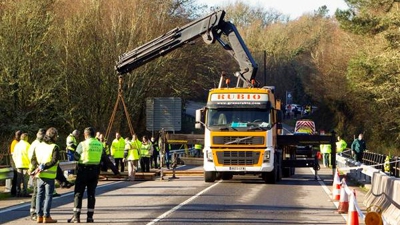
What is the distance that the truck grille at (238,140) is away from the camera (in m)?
26.8

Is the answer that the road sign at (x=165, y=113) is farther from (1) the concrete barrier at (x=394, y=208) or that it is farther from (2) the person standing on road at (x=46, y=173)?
(1) the concrete barrier at (x=394, y=208)

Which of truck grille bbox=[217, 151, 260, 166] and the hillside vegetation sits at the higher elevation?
the hillside vegetation

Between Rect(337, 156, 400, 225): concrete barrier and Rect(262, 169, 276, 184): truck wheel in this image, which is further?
Rect(262, 169, 276, 184): truck wheel

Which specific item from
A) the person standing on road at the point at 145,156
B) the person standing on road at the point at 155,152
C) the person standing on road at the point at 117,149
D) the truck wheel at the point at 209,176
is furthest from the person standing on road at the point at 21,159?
the person standing on road at the point at 155,152

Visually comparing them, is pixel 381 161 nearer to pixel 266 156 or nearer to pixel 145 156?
pixel 266 156

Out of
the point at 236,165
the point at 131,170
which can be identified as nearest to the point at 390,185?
the point at 236,165

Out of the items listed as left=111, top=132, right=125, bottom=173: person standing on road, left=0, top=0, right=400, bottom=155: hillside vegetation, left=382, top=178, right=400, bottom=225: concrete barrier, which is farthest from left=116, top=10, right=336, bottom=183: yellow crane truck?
left=0, top=0, right=400, bottom=155: hillside vegetation

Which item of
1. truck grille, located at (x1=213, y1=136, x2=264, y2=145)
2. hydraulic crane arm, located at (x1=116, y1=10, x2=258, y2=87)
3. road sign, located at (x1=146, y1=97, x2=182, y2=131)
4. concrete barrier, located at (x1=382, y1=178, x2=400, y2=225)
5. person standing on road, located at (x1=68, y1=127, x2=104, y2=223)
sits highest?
hydraulic crane arm, located at (x1=116, y1=10, x2=258, y2=87)

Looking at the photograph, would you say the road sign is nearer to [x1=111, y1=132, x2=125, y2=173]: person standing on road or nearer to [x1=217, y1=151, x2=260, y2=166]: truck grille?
[x1=111, y1=132, x2=125, y2=173]: person standing on road

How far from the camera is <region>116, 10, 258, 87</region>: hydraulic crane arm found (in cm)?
2998

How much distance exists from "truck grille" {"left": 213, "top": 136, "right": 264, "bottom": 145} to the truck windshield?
296mm

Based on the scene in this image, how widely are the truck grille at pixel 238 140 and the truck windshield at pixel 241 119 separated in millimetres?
296

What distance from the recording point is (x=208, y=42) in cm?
3027

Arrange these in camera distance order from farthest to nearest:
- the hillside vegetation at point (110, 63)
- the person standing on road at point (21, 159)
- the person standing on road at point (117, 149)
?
the hillside vegetation at point (110, 63)
the person standing on road at point (117, 149)
the person standing on road at point (21, 159)
